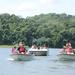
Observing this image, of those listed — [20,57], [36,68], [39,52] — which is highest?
[39,52]

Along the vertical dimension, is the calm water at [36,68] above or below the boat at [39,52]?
below

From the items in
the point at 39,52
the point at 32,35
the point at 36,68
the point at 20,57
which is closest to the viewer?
the point at 36,68

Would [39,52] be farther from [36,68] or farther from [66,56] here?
[36,68]

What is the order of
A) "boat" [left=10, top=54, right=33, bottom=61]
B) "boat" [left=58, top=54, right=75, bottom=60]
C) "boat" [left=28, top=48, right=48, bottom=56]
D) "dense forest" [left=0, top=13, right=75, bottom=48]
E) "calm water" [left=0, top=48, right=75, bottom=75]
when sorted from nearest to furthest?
"calm water" [left=0, top=48, right=75, bottom=75] < "boat" [left=10, top=54, right=33, bottom=61] < "boat" [left=58, top=54, right=75, bottom=60] < "boat" [left=28, top=48, right=48, bottom=56] < "dense forest" [left=0, top=13, right=75, bottom=48]

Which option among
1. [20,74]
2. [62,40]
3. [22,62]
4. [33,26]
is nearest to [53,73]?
[20,74]

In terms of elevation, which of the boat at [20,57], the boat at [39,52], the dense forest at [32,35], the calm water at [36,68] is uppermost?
the dense forest at [32,35]

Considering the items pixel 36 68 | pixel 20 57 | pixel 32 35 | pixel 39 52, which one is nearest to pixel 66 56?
pixel 20 57

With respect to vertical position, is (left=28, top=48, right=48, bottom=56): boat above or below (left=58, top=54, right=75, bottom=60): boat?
above

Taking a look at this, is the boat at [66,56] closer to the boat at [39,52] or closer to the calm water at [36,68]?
the calm water at [36,68]

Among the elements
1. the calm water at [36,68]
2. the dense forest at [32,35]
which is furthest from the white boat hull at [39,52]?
the dense forest at [32,35]

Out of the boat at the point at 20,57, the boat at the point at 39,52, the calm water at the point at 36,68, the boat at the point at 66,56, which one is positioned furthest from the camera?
the boat at the point at 39,52

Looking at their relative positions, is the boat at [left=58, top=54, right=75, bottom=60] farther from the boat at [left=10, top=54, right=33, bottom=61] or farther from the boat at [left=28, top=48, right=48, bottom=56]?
the boat at [left=28, top=48, right=48, bottom=56]

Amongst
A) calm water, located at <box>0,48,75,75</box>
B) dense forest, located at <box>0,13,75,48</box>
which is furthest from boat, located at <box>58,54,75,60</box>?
dense forest, located at <box>0,13,75,48</box>

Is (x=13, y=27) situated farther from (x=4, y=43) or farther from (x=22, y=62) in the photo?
(x=22, y=62)
